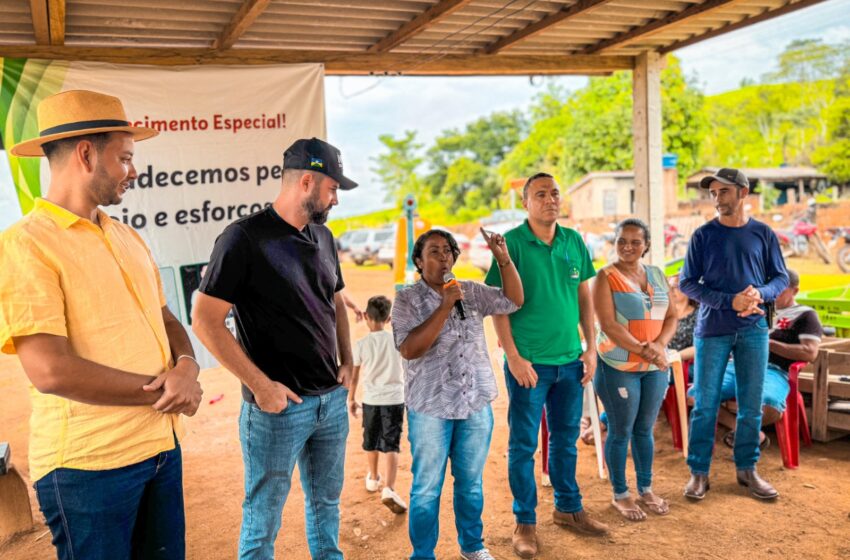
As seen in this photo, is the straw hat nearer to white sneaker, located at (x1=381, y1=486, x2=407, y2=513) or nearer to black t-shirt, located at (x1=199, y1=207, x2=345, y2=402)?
black t-shirt, located at (x1=199, y1=207, x2=345, y2=402)

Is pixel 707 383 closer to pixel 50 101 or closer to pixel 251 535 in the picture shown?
pixel 251 535

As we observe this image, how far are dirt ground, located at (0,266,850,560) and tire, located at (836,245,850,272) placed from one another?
1847 cm

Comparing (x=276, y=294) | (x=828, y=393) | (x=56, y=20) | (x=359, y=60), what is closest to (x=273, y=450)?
(x=276, y=294)

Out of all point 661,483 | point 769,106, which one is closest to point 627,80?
point 769,106

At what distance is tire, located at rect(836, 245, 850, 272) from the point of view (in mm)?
21172

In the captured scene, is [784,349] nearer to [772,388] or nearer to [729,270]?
[772,388]

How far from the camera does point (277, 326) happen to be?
2658mm

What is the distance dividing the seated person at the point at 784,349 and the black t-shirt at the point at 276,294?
3.59m

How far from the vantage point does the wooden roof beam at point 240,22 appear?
13.9 ft

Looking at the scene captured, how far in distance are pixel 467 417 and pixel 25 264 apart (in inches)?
80.8

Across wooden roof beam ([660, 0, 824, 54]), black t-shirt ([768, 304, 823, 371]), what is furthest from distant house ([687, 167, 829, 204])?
black t-shirt ([768, 304, 823, 371])

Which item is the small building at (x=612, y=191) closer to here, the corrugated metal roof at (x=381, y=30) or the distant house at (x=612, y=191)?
the distant house at (x=612, y=191)

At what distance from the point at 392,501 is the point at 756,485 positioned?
233 centimetres

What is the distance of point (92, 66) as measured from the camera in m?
4.61
